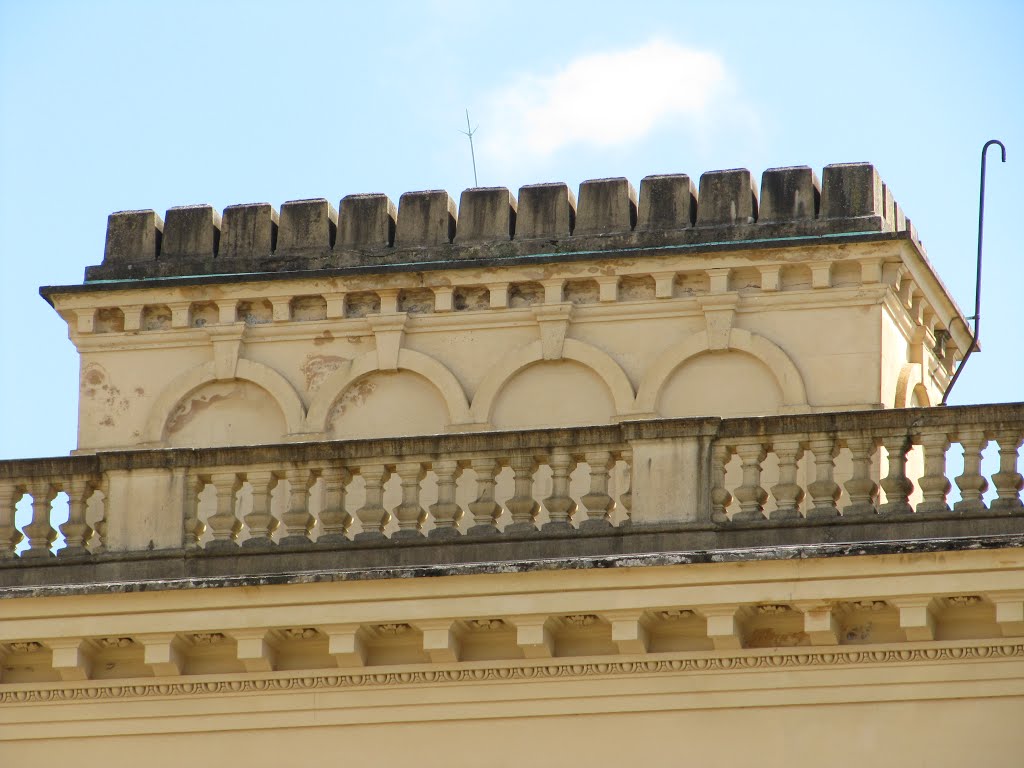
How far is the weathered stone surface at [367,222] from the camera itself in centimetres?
2056

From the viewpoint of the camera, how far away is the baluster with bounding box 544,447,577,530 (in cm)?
1684

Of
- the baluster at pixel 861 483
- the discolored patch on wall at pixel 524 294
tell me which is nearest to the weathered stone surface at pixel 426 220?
the discolored patch on wall at pixel 524 294

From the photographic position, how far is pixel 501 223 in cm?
2036

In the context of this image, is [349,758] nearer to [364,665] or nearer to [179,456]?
[364,665]

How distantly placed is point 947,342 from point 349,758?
7.12 metres

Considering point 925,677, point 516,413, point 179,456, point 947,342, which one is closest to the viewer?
point 925,677

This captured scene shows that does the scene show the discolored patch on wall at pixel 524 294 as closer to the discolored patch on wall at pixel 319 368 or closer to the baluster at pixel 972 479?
the discolored patch on wall at pixel 319 368

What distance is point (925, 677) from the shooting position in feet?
52.7

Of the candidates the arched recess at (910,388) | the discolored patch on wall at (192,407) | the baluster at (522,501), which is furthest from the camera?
the discolored patch on wall at (192,407)

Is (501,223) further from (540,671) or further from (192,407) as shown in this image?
(540,671)

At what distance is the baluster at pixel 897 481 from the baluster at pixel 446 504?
280 cm

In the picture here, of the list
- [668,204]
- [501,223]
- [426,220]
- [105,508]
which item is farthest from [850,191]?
[105,508]

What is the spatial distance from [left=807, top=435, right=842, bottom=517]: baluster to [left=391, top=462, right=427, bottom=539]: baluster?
257cm

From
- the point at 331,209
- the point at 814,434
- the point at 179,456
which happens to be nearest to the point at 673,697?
the point at 814,434
